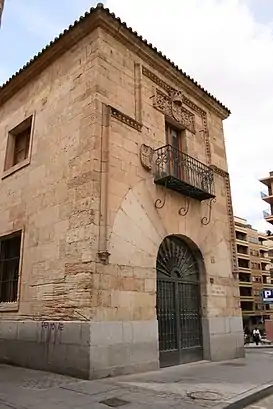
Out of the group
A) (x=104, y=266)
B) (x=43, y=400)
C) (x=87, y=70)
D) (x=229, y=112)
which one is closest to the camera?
(x=43, y=400)

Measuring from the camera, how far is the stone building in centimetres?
728

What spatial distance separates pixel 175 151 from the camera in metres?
9.94

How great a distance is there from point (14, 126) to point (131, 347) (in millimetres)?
7409

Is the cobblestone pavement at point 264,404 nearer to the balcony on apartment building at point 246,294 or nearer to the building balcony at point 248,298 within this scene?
the balcony on apartment building at point 246,294

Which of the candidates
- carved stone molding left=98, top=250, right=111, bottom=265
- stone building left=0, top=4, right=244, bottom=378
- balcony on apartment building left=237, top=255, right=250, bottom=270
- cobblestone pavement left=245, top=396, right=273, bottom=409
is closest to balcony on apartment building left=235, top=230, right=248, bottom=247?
balcony on apartment building left=237, top=255, right=250, bottom=270

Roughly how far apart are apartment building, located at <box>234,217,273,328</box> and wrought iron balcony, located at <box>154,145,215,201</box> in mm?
44439

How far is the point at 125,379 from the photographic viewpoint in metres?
6.55

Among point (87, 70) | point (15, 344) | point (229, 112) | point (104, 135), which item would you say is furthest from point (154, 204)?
point (229, 112)

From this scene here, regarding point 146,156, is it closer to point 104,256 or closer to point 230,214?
point 104,256

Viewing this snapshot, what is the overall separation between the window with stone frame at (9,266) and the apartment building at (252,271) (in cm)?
4638

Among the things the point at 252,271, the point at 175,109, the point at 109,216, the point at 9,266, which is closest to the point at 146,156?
the point at 109,216

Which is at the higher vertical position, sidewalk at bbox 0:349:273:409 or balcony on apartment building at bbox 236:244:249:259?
balcony on apartment building at bbox 236:244:249:259

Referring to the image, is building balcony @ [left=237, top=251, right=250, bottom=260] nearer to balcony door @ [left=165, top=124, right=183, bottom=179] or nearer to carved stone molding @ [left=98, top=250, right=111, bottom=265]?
balcony door @ [left=165, top=124, right=183, bottom=179]

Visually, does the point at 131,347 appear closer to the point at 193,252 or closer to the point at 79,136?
the point at 193,252
